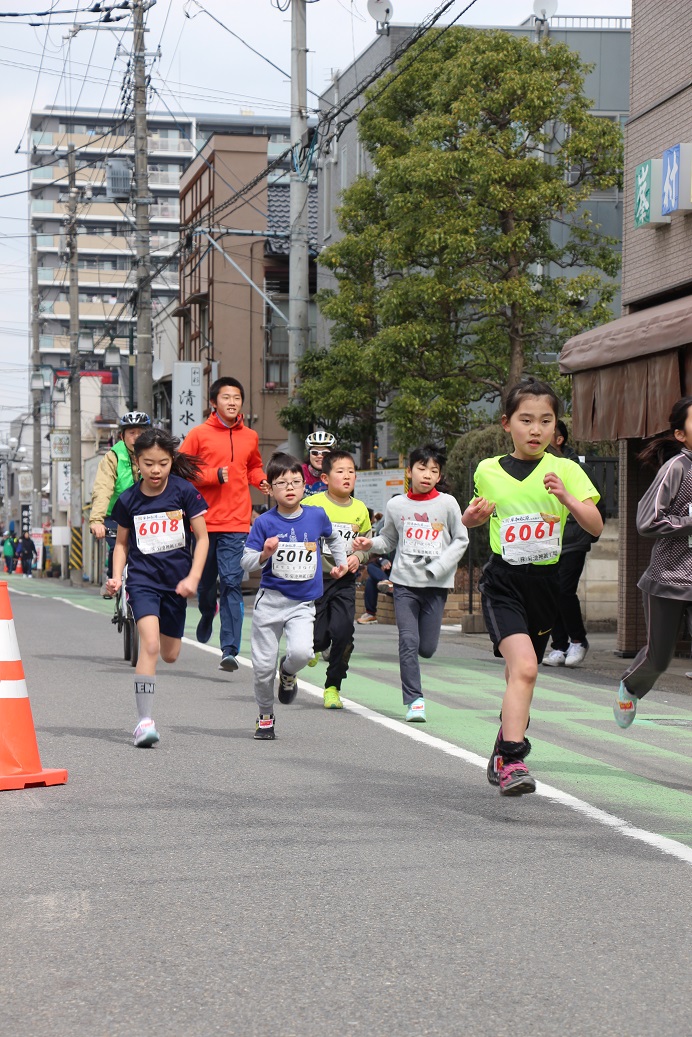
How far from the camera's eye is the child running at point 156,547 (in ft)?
26.9

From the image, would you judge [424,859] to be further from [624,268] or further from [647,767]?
[624,268]

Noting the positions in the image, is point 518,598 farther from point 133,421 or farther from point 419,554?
point 133,421

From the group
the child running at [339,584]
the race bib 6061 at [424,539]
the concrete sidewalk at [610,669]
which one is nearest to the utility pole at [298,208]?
the concrete sidewalk at [610,669]

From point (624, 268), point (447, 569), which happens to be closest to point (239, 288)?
point (624, 268)

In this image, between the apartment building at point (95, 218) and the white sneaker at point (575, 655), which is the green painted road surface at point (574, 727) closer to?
the white sneaker at point (575, 655)

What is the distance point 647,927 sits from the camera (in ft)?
15.2

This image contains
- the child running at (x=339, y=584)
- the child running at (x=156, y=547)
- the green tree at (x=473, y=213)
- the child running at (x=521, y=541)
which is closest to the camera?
the child running at (x=521, y=541)

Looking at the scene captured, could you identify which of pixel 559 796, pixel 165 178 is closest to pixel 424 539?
pixel 559 796

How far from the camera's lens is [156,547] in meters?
8.30

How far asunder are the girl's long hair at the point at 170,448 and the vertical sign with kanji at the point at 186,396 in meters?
26.2

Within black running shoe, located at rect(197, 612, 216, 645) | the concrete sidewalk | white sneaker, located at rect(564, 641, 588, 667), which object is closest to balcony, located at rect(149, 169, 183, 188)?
the concrete sidewalk

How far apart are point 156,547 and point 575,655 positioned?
6785 millimetres

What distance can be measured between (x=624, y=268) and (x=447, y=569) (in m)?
7.02

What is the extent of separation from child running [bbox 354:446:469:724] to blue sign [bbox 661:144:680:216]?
5.46 metres
